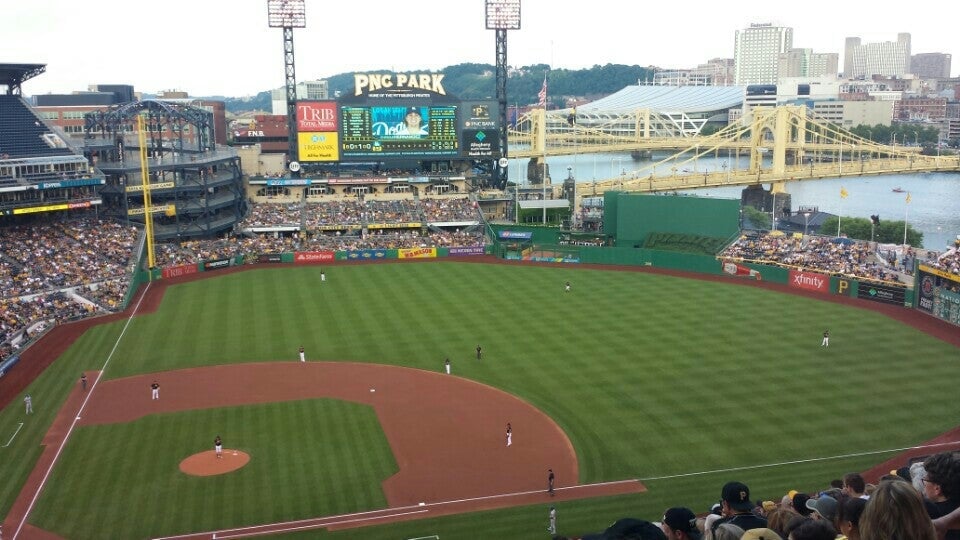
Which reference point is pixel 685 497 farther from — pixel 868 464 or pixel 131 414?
pixel 131 414

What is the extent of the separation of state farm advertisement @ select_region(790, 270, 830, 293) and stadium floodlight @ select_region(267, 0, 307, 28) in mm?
46741

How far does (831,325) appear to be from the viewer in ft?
145

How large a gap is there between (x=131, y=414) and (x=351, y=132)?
45.7 metres

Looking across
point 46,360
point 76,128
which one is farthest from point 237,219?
point 76,128

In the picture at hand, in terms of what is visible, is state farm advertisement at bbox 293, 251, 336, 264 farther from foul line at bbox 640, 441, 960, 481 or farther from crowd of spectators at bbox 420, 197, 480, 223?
foul line at bbox 640, 441, 960, 481

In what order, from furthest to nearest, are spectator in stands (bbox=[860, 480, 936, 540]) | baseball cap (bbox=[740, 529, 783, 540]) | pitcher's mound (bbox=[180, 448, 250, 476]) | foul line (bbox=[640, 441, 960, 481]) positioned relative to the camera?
pitcher's mound (bbox=[180, 448, 250, 476]) < foul line (bbox=[640, 441, 960, 481]) < baseball cap (bbox=[740, 529, 783, 540]) < spectator in stands (bbox=[860, 480, 936, 540])

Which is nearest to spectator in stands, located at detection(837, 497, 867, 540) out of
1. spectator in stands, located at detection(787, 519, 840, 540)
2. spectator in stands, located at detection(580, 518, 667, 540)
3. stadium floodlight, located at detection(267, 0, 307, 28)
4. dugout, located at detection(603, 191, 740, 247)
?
spectator in stands, located at detection(787, 519, 840, 540)

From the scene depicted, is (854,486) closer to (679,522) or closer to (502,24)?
(679,522)

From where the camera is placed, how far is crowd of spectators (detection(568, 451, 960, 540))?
5594 mm

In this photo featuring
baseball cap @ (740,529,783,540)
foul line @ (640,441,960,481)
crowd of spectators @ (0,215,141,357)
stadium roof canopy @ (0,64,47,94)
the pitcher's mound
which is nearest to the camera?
baseball cap @ (740,529,783,540)

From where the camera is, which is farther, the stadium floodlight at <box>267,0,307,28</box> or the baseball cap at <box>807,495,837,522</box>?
the stadium floodlight at <box>267,0,307,28</box>

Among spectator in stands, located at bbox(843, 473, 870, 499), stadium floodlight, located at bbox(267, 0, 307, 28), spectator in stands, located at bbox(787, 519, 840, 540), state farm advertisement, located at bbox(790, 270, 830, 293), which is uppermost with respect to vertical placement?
stadium floodlight, located at bbox(267, 0, 307, 28)

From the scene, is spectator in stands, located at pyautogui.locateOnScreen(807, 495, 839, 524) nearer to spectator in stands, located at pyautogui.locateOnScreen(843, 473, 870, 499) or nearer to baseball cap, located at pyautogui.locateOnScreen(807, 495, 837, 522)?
baseball cap, located at pyautogui.locateOnScreen(807, 495, 837, 522)

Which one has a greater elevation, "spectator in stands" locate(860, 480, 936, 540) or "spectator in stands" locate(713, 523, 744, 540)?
"spectator in stands" locate(860, 480, 936, 540)
